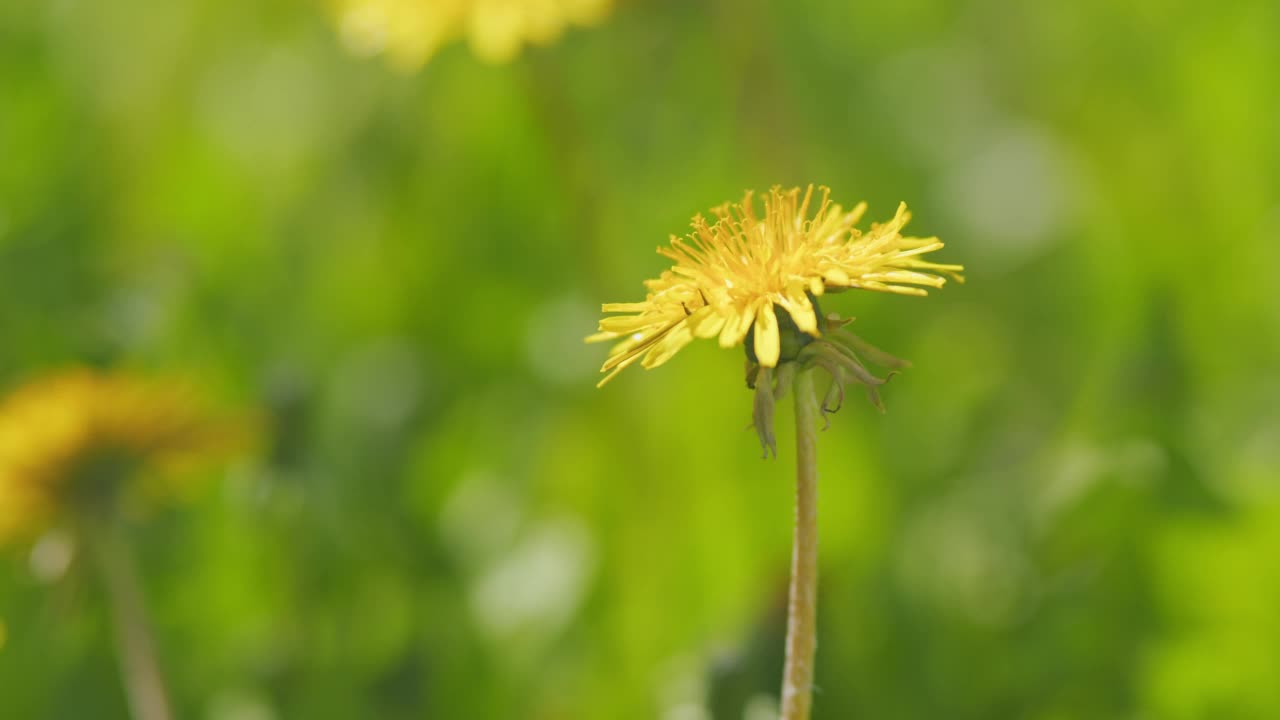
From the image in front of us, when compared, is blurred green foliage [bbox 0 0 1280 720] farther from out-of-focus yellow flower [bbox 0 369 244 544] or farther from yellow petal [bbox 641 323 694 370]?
yellow petal [bbox 641 323 694 370]

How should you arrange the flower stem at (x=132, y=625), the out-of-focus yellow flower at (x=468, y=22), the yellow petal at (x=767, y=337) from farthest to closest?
the out-of-focus yellow flower at (x=468, y=22) → the flower stem at (x=132, y=625) → the yellow petal at (x=767, y=337)

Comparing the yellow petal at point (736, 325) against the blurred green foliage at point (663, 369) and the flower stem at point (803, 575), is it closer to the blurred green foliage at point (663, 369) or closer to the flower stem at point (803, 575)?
the flower stem at point (803, 575)

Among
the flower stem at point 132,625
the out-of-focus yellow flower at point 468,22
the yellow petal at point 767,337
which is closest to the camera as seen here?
the yellow petal at point 767,337

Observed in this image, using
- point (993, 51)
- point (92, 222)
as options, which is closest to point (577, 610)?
point (92, 222)

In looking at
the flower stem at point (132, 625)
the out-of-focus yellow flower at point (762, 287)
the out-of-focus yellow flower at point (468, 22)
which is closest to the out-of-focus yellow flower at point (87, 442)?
the flower stem at point (132, 625)

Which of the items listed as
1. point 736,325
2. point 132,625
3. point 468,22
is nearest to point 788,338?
point 736,325

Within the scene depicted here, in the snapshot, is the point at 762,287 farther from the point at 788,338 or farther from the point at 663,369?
the point at 663,369

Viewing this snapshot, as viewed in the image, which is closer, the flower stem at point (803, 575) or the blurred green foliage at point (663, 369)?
the flower stem at point (803, 575)

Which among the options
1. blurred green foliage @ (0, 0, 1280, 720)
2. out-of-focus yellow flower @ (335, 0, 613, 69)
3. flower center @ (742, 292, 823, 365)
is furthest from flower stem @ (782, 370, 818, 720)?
out-of-focus yellow flower @ (335, 0, 613, 69)
